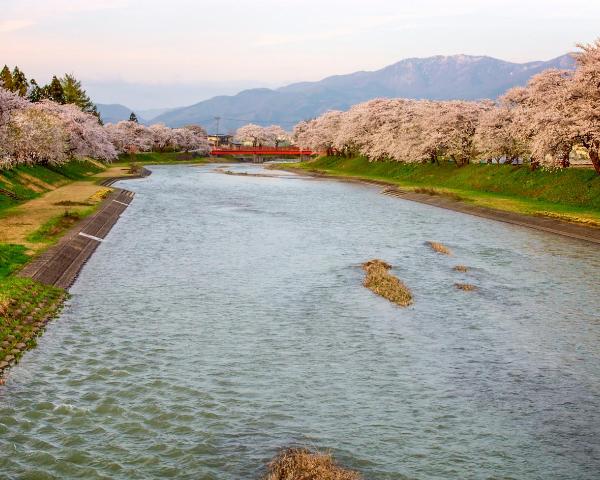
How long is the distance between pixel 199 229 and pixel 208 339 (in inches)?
1127

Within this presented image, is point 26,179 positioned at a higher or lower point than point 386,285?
higher

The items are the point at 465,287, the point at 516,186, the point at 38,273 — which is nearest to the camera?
the point at 38,273

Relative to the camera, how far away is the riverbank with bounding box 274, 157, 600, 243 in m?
52.9

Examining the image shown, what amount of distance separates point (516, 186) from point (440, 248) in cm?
3689

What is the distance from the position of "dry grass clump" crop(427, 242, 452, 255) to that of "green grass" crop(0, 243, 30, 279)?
1006 inches

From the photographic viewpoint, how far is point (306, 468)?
42.2ft

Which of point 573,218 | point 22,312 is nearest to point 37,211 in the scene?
point 22,312

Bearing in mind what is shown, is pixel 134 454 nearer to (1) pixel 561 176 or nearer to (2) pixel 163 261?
(2) pixel 163 261

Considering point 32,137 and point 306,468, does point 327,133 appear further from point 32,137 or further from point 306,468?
point 306,468

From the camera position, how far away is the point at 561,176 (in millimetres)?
67250

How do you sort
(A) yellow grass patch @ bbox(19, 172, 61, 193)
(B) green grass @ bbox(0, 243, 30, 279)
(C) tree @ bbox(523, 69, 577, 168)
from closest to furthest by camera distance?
(B) green grass @ bbox(0, 243, 30, 279) → (C) tree @ bbox(523, 69, 577, 168) → (A) yellow grass patch @ bbox(19, 172, 61, 193)

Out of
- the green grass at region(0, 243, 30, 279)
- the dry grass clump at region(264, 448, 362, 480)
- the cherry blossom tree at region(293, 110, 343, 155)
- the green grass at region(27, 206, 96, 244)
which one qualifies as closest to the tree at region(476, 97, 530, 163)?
the green grass at region(27, 206, 96, 244)

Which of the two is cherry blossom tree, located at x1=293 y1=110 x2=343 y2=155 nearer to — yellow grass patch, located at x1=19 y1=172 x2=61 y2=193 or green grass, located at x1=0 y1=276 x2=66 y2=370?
yellow grass patch, located at x1=19 y1=172 x2=61 y2=193

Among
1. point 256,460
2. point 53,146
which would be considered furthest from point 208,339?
point 53,146
